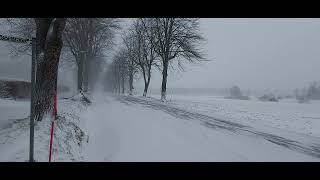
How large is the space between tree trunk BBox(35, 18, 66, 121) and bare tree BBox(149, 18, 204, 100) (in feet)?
73.0

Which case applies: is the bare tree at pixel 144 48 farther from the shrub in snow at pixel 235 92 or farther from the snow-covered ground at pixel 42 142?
the snow-covered ground at pixel 42 142

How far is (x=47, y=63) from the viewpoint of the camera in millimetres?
9750

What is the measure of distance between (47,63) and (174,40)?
89.4ft

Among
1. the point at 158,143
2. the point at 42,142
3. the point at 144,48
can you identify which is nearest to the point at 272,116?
the point at 158,143

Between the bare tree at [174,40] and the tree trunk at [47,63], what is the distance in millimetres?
22260

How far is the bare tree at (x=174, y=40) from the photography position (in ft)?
109

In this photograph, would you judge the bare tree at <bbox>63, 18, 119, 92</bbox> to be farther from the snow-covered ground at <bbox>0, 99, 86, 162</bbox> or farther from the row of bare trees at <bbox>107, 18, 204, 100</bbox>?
the snow-covered ground at <bbox>0, 99, 86, 162</bbox>

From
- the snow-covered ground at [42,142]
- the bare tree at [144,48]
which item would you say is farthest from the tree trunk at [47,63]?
the bare tree at [144,48]

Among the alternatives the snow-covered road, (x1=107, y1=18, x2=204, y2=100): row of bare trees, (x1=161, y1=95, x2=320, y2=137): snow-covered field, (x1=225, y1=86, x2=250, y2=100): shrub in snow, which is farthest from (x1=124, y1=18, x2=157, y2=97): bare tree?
the snow-covered road

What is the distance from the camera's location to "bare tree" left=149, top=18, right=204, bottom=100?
109 feet
